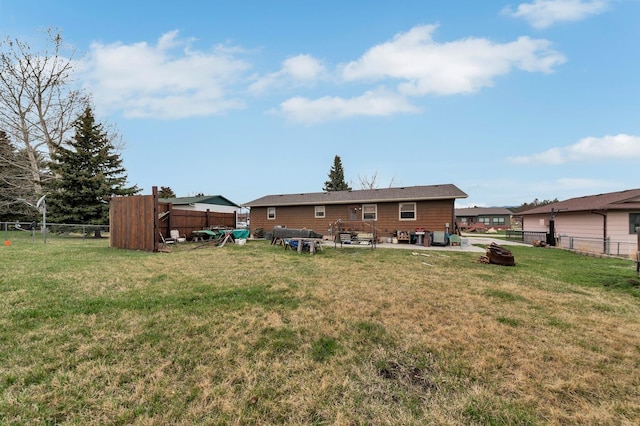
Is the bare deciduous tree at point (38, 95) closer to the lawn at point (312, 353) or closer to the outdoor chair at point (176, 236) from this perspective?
the outdoor chair at point (176, 236)

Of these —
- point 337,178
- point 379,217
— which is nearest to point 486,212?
point 337,178

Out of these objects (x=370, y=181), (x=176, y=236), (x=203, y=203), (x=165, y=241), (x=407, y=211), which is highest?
(x=370, y=181)

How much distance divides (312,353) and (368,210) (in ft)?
47.9

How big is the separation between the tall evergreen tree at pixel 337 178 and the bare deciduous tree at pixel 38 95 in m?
30.3

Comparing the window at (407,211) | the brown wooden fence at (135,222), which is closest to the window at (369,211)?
the window at (407,211)

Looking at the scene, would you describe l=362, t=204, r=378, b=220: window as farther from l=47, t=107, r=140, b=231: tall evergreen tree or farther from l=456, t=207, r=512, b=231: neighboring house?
l=456, t=207, r=512, b=231: neighboring house

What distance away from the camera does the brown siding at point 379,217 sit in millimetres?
15280

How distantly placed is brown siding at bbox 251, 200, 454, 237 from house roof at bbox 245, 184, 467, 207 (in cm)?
43

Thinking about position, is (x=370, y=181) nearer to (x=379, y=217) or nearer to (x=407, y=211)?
(x=379, y=217)

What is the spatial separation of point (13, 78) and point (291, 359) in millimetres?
29496

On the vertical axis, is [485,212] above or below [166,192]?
below

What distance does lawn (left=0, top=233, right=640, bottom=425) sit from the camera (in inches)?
81.9

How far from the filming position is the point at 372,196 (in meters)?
17.3

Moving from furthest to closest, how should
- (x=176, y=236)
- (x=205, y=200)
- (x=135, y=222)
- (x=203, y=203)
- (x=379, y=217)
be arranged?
(x=205, y=200)
(x=203, y=203)
(x=379, y=217)
(x=176, y=236)
(x=135, y=222)
